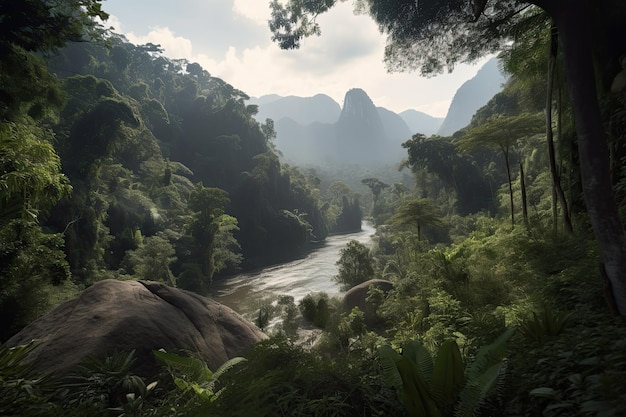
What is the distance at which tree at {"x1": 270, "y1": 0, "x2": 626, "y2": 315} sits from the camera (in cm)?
378

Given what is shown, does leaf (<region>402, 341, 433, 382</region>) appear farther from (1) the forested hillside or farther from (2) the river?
(2) the river

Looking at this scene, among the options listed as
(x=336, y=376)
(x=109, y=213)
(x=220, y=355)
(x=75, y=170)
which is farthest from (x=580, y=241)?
(x=109, y=213)

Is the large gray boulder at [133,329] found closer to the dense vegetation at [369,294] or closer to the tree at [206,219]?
the dense vegetation at [369,294]

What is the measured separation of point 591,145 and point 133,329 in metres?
7.12

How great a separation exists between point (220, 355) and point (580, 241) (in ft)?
27.1

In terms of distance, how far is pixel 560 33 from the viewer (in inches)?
167

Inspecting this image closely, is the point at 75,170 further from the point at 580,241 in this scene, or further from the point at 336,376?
the point at 580,241

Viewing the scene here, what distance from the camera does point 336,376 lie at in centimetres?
275

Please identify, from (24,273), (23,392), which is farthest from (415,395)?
(24,273)

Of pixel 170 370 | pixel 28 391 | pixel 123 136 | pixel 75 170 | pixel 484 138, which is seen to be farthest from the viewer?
pixel 123 136

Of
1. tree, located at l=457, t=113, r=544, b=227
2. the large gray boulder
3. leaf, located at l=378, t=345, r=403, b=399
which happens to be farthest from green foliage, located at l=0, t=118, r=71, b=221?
tree, located at l=457, t=113, r=544, b=227

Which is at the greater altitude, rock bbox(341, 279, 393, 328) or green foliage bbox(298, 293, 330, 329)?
rock bbox(341, 279, 393, 328)

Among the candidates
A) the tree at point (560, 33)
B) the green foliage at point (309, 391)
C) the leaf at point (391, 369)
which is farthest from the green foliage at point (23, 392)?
the tree at point (560, 33)

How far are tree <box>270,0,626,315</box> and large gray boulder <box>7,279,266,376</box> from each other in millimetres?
6248
